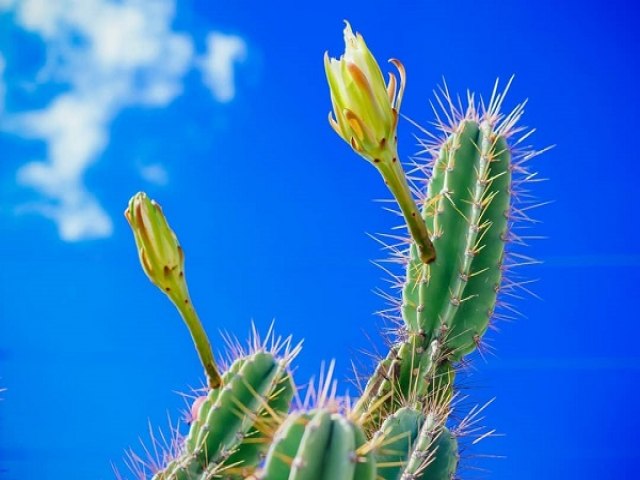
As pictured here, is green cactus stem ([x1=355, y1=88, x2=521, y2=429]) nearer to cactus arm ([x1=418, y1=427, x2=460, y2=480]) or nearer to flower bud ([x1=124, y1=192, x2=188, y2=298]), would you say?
cactus arm ([x1=418, y1=427, x2=460, y2=480])

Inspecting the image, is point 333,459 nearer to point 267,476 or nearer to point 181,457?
point 267,476

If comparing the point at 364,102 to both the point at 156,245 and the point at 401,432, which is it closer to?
the point at 156,245

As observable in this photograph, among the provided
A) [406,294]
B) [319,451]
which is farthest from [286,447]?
[406,294]

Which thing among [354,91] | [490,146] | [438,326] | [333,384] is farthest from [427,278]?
[333,384]

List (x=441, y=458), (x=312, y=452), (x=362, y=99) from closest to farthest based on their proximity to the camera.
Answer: (x=312, y=452), (x=362, y=99), (x=441, y=458)

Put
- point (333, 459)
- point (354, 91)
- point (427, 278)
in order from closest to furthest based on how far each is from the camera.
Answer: point (333, 459) → point (354, 91) → point (427, 278)

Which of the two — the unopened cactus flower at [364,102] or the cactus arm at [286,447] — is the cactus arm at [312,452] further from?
the unopened cactus flower at [364,102]

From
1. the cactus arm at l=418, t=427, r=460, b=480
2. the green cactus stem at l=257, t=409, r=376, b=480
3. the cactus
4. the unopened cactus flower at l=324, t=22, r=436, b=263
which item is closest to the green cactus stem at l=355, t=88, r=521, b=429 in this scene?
the cactus
